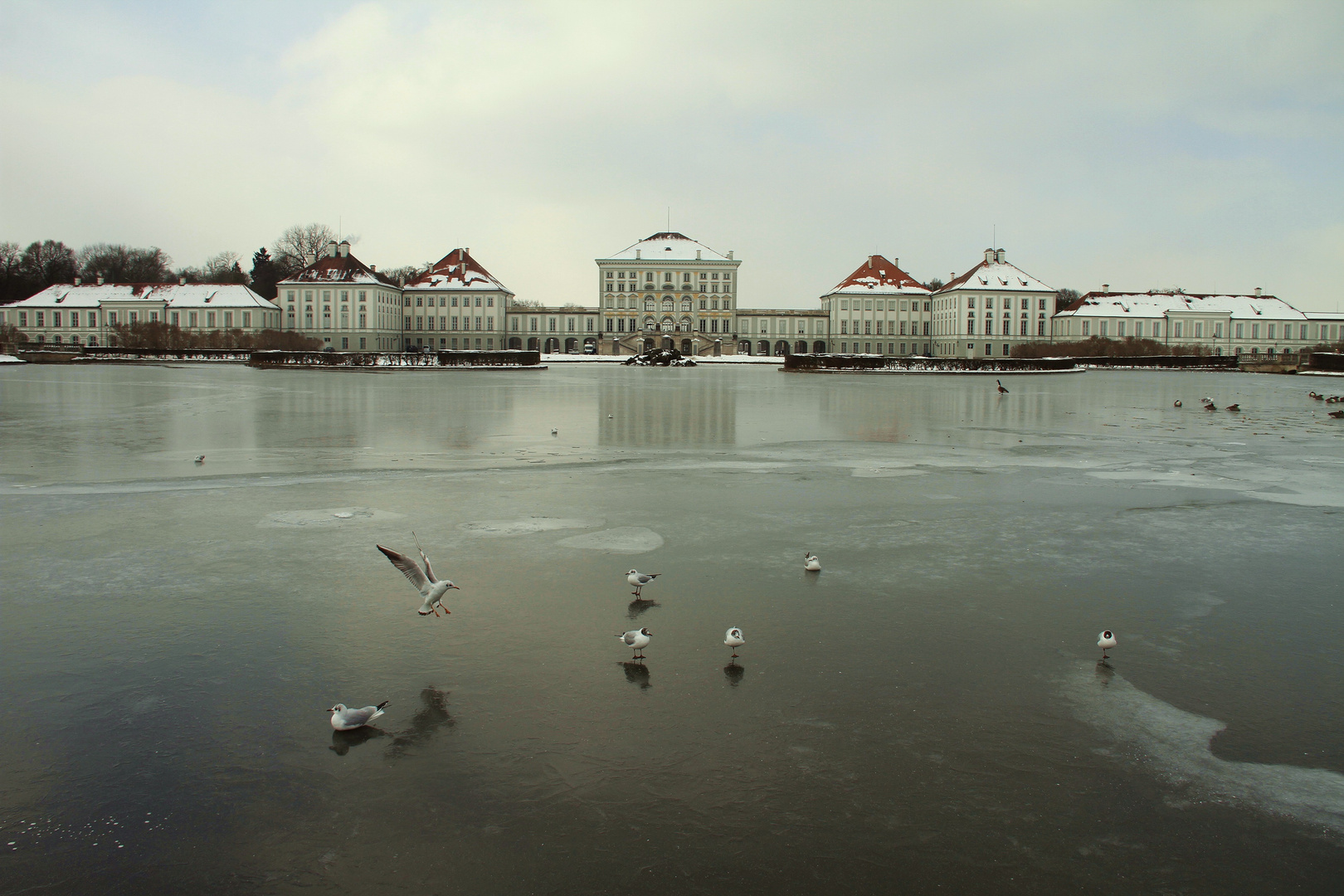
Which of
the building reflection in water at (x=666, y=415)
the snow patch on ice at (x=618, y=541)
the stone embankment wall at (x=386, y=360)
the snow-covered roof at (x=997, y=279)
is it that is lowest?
the snow patch on ice at (x=618, y=541)

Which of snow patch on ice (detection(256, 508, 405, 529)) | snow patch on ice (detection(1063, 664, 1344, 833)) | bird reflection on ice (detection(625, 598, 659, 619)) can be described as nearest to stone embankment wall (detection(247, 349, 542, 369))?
snow patch on ice (detection(256, 508, 405, 529))

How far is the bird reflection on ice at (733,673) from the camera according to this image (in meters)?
4.96

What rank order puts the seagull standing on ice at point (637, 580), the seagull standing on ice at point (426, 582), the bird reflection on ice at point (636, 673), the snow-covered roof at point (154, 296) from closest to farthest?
the bird reflection on ice at point (636, 673) < the seagull standing on ice at point (426, 582) < the seagull standing on ice at point (637, 580) < the snow-covered roof at point (154, 296)

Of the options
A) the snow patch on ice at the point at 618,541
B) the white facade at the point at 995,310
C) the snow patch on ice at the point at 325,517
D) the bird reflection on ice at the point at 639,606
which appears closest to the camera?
the bird reflection on ice at the point at 639,606

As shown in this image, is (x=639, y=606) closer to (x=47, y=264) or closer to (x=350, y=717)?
(x=350, y=717)

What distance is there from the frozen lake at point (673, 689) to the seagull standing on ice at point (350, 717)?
0.11 meters

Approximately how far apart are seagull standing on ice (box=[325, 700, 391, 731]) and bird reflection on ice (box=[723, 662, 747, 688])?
6.02ft

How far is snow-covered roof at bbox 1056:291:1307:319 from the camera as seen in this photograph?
110 meters

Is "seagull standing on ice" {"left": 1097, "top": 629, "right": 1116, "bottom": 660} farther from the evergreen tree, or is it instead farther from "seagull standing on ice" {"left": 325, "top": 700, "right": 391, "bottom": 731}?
the evergreen tree

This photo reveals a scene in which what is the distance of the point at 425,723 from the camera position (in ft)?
14.6

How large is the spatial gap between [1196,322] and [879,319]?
37540 mm

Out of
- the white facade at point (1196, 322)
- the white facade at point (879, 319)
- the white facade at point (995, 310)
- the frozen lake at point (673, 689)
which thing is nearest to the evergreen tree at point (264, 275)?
the white facade at point (879, 319)

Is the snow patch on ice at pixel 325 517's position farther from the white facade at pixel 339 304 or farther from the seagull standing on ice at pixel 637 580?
the white facade at pixel 339 304

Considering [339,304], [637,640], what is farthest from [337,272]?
[637,640]
